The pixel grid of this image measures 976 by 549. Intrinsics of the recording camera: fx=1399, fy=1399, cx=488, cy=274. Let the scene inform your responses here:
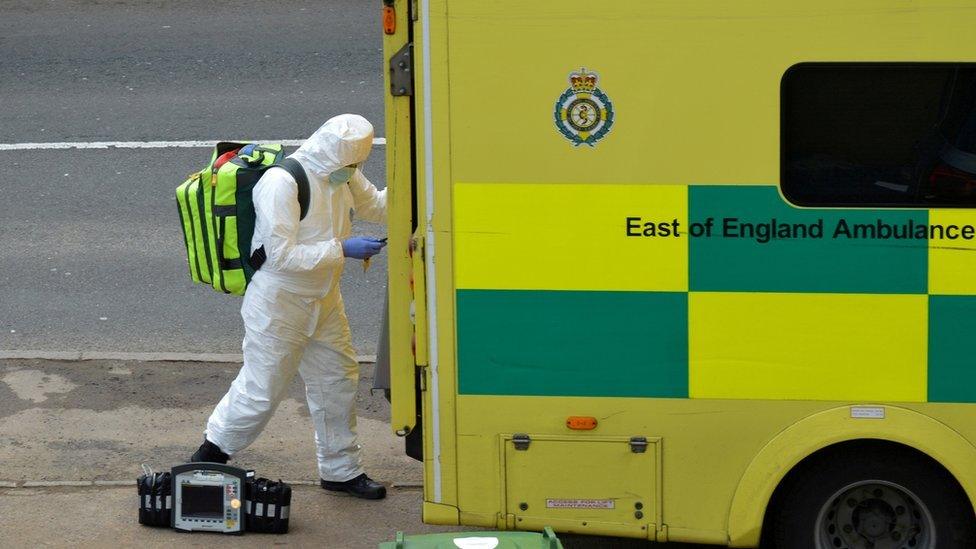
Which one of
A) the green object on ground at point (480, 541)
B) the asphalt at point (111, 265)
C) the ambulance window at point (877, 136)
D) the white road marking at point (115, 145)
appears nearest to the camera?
A: the green object on ground at point (480, 541)

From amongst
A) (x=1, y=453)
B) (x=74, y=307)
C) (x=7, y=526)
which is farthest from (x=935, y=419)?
(x=74, y=307)

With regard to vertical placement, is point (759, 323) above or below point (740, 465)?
above

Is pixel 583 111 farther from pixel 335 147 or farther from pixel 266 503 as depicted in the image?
pixel 266 503

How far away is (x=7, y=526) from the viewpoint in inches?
246

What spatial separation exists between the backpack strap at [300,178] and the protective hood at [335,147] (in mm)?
35

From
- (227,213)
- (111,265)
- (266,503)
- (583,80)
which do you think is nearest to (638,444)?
(583,80)

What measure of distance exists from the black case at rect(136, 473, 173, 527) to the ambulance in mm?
1578

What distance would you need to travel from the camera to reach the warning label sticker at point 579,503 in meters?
5.17

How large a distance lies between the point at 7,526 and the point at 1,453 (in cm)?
87

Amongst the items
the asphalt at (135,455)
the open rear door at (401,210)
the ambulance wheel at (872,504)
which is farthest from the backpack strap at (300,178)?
the ambulance wheel at (872,504)

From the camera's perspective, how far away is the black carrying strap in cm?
614

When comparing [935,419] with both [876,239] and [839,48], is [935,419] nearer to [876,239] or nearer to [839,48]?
[876,239]

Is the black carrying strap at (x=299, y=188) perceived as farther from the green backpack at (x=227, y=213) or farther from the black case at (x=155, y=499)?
the black case at (x=155, y=499)

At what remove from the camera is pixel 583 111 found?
498cm
